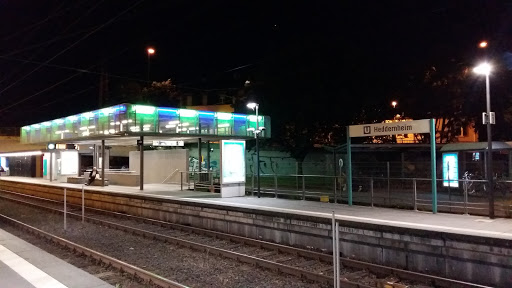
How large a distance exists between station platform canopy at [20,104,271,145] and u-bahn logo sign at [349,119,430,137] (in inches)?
343

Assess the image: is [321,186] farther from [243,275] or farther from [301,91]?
[301,91]

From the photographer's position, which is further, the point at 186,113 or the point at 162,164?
the point at 162,164

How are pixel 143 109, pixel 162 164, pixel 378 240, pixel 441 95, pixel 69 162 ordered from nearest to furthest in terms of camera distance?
pixel 378 240 < pixel 143 109 < pixel 162 164 < pixel 441 95 < pixel 69 162

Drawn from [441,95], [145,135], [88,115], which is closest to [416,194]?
[145,135]

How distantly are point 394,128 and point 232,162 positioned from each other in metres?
7.99

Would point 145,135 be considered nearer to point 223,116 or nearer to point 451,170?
point 223,116

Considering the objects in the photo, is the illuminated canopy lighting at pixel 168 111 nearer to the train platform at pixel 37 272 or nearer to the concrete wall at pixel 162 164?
the concrete wall at pixel 162 164

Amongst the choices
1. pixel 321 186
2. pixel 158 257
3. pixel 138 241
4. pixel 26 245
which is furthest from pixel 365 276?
pixel 321 186

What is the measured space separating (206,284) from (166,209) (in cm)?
970

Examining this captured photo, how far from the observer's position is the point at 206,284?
893 centimetres

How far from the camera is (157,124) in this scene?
23.6m

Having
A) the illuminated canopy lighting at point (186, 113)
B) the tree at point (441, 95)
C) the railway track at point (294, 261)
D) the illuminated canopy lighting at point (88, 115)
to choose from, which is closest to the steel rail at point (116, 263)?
the railway track at point (294, 261)

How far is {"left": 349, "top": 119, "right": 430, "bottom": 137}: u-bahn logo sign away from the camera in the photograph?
47.6 feet

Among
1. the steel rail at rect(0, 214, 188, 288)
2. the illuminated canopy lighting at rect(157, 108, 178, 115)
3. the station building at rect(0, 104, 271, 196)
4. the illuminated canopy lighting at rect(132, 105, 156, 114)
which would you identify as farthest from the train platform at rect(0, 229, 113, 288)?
the illuminated canopy lighting at rect(157, 108, 178, 115)
